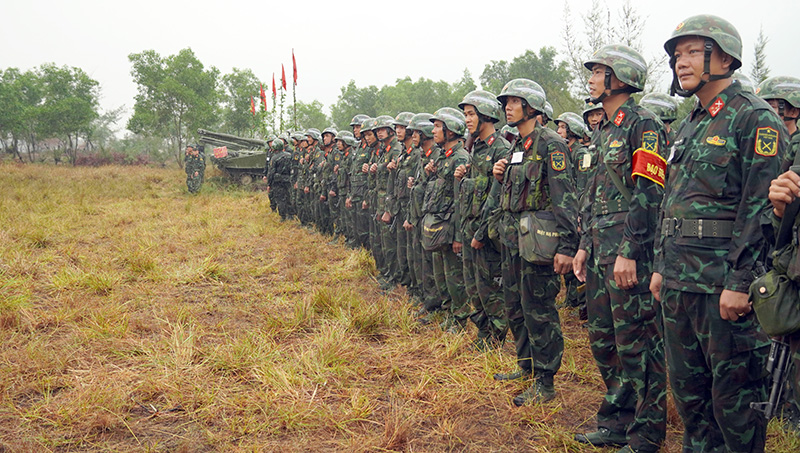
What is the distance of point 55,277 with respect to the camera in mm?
6773

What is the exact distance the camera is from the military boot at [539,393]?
11.8 feet

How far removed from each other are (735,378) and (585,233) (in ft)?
3.56

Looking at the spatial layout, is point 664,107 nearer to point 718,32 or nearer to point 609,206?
point 609,206

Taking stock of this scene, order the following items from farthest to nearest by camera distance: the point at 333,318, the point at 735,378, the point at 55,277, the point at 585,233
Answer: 1. the point at 55,277
2. the point at 333,318
3. the point at 585,233
4. the point at 735,378

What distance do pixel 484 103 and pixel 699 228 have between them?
252cm

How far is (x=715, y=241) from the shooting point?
231 cm

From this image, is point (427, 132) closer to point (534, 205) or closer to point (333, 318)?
point (333, 318)

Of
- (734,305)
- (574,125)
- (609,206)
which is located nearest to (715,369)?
(734,305)

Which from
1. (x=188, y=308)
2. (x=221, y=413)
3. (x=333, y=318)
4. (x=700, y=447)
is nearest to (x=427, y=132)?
(x=333, y=318)

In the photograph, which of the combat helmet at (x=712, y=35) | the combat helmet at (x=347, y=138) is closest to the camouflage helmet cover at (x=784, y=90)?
the combat helmet at (x=712, y=35)

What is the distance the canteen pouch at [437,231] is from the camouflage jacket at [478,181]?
1.43 feet

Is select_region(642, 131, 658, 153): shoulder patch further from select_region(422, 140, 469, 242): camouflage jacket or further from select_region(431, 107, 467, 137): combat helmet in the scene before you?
select_region(431, 107, 467, 137): combat helmet

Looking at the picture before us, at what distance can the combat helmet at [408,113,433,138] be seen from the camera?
6027mm

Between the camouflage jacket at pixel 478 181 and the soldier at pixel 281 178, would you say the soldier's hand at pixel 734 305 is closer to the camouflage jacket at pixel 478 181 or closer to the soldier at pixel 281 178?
the camouflage jacket at pixel 478 181
